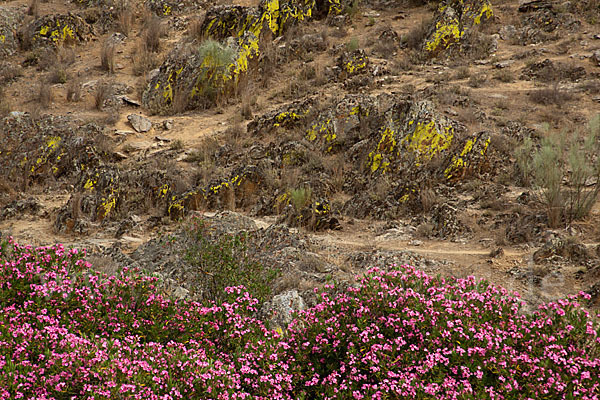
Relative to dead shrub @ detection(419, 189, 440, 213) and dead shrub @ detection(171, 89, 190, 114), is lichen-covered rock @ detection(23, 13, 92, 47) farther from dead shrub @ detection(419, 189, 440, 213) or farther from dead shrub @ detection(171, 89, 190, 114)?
dead shrub @ detection(419, 189, 440, 213)

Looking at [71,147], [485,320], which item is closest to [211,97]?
[71,147]

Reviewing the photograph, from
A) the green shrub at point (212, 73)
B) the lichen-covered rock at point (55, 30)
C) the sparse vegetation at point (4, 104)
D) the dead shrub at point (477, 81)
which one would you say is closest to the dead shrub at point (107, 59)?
the lichen-covered rock at point (55, 30)

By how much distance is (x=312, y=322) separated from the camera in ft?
13.5

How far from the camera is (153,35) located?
57.0 ft

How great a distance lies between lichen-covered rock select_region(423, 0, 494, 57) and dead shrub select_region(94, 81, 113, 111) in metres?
9.22

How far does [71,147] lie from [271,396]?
9889 millimetres

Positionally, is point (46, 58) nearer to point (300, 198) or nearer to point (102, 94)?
point (102, 94)

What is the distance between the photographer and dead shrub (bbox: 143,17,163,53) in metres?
17.1

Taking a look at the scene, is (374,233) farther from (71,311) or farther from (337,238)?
(71,311)

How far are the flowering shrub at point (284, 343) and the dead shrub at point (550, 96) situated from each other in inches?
334

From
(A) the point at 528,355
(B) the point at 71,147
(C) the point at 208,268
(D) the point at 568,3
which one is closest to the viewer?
(A) the point at 528,355

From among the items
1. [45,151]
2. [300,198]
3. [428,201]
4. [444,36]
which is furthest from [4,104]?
[444,36]

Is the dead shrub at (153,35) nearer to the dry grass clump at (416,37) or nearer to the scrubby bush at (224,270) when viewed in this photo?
the dry grass clump at (416,37)

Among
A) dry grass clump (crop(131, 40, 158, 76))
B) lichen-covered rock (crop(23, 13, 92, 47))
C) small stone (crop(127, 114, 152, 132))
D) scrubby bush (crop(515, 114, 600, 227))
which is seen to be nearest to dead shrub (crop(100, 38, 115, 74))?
dry grass clump (crop(131, 40, 158, 76))
